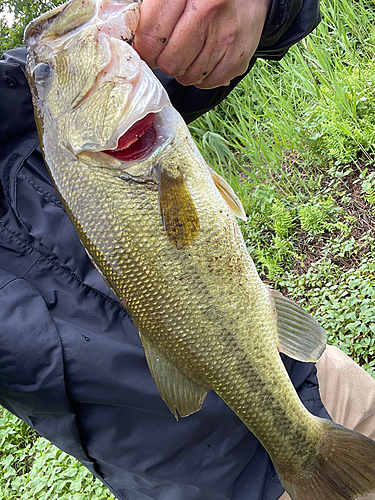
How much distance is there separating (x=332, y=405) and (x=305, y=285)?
129 cm

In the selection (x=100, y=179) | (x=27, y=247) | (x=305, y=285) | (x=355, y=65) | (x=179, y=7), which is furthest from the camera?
(x=355, y=65)

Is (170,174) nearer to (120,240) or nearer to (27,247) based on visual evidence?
(120,240)

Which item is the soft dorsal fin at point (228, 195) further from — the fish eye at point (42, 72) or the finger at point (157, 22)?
the fish eye at point (42, 72)

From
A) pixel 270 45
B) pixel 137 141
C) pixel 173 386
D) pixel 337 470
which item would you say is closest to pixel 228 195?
pixel 137 141

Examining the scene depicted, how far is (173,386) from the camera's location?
4.95 ft

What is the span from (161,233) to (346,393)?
1.26 metres

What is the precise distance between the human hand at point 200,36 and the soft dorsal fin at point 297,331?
2.65ft

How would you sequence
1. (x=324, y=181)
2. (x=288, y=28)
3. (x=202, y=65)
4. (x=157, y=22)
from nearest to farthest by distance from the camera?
(x=157, y=22) < (x=202, y=65) < (x=288, y=28) < (x=324, y=181)

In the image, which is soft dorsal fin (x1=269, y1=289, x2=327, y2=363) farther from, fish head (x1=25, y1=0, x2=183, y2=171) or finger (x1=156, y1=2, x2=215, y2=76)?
finger (x1=156, y1=2, x2=215, y2=76)

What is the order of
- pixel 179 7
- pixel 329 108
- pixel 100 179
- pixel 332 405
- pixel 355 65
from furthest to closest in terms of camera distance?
pixel 355 65, pixel 329 108, pixel 332 405, pixel 100 179, pixel 179 7

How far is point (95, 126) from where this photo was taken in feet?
4.88

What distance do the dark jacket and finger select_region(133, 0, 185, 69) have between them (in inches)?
23.6

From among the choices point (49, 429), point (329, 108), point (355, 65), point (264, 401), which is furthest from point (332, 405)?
point (355, 65)

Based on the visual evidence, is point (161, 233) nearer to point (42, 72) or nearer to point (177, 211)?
point (177, 211)
